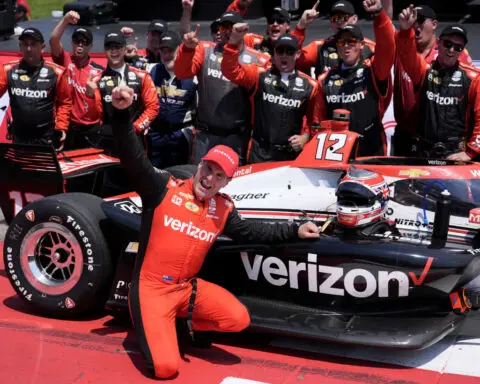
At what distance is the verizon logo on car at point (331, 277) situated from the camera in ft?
15.7

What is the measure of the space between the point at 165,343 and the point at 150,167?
105cm

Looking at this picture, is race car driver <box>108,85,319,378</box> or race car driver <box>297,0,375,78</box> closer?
race car driver <box>108,85,319,378</box>

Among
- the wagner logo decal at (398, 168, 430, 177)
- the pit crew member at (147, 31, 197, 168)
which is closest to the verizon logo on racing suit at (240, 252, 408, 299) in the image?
the wagner logo decal at (398, 168, 430, 177)

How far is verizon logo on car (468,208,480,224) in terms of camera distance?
512cm

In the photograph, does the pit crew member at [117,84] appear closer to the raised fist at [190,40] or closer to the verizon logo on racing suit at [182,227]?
the raised fist at [190,40]

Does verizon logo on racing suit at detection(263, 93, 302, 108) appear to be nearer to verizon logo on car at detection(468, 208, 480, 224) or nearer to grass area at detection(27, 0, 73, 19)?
verizon logo on car at detection(468, 208, 480, 224)

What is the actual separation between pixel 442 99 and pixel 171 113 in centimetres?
261

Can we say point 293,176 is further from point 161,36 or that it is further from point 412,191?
point 161,36

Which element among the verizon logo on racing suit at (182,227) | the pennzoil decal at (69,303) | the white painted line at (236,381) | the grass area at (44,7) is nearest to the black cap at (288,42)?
the verizon logo on racing suit at (182,227)

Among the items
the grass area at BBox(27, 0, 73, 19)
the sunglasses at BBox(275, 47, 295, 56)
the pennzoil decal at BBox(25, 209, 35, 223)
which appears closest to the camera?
the pennzoil decal at BBox(25, 209, 35, 223)

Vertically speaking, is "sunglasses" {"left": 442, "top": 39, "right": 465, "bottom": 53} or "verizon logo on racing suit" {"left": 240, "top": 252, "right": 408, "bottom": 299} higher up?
"sunglasses" {"left": 442, "top": 39, "right": 465, "bottom": 53}

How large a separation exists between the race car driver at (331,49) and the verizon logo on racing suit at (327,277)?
107 inches

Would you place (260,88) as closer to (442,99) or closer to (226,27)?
(226,27)

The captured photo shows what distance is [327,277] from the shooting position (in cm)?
494
